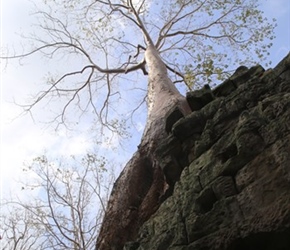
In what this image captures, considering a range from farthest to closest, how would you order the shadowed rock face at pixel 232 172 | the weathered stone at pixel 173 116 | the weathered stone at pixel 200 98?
the weathered stone at pixel 173 116 → the weathered stone at pixel 200 98 → the shadowed rock face at pixel 232 172

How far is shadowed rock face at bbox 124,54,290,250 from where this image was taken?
2.64 m

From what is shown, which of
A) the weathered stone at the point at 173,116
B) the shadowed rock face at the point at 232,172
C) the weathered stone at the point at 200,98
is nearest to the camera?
the shadowed rock face at the point at 232,172

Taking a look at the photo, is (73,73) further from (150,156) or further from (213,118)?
(213,118)

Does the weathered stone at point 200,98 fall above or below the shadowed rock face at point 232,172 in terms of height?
above

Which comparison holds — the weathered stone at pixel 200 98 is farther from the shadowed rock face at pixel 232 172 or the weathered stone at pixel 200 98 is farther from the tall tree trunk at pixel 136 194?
the tall tree trunk at pixel 136 194

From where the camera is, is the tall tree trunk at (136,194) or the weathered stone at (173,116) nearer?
the tall tree trunk at (136,194)

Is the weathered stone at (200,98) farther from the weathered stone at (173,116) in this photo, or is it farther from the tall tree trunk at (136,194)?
the tall tree trunk at (136,194)

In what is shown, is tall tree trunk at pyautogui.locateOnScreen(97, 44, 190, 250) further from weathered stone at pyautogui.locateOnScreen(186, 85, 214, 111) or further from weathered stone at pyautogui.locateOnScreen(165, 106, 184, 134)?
weathered stone at pyautogui.locateOnScreen(186, 85, 214, 111)

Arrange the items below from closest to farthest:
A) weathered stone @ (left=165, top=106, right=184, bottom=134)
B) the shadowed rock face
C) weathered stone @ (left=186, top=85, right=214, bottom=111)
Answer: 1. the shadowed rock face
2. weathered stone @ (left=186, top=85, right=214, bottom=111)
3. weathered stone @ (left=165, top=106, right=184, bottom=134)

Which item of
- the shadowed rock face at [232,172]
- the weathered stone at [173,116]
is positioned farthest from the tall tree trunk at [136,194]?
the shadowed rock face at [232,172]

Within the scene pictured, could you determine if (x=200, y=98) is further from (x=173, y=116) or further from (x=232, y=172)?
(x=232, y=172)

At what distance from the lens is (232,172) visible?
3178 millimetres

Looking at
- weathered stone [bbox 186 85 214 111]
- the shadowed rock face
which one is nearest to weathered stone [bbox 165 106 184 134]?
weathered stone [bbox 186 85 214 111]

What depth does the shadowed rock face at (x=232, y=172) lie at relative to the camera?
264cm
